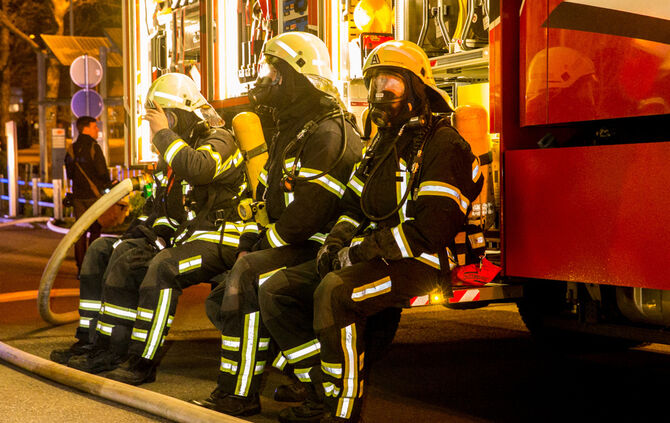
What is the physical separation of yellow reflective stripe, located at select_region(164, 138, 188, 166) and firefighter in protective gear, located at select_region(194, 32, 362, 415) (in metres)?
0.63

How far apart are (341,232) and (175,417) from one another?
3.57 feet

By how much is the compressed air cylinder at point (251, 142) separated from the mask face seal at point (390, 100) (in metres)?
1.27

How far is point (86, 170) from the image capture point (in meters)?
9.08

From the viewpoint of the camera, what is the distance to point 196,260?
478 centimetres

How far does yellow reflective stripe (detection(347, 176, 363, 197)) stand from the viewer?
3.99 metres

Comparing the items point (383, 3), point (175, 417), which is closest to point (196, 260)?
point (175, 417)

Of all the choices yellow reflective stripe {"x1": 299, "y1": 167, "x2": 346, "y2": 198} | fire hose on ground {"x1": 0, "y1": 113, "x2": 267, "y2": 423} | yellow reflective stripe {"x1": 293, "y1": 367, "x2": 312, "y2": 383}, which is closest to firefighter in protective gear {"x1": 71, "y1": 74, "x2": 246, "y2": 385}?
fire hose on ground {"x1": 0, "y1": 113, "x2": 267, "y2": 423}

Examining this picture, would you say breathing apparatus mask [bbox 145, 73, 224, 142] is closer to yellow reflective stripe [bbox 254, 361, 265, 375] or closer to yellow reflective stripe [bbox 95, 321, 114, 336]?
yellow reflective stripe [bbox 95, 321, 114, 336]

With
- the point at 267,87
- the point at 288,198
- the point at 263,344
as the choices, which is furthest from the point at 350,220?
the point at 267,87

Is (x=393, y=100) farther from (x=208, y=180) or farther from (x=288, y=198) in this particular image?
(x=208, y=180)

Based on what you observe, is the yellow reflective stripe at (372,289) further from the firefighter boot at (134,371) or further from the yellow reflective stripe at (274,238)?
the firefighter boot at (134,371)

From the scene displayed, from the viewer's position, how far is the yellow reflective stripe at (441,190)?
3689 millimetres

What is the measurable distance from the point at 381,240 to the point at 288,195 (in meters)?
0.68

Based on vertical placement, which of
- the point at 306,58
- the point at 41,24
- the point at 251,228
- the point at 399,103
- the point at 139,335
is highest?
the point at 41,24
